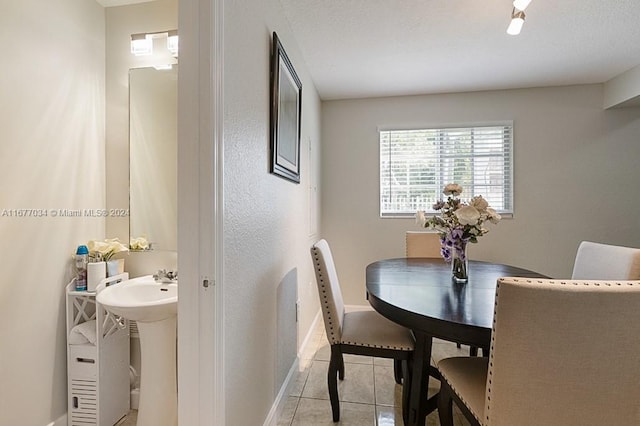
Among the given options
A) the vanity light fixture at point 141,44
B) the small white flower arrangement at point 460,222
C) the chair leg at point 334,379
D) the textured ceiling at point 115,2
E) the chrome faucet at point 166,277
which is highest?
the textured ceiling at point 115,2

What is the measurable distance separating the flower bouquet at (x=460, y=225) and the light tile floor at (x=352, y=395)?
0.85 m

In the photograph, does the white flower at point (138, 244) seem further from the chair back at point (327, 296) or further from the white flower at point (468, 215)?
the white flower at point (468, 215)

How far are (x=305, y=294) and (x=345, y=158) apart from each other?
1579 mm

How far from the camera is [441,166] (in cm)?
331

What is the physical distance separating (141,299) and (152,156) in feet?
2.69

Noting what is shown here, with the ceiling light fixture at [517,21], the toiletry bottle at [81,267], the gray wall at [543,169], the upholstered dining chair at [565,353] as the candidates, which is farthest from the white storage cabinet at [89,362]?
the ceiling light fixture at [517,21]

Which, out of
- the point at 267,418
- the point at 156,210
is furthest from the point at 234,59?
the point at 267,418

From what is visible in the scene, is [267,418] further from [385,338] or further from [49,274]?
[49,274]

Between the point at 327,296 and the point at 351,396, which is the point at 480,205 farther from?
the point at 351,396

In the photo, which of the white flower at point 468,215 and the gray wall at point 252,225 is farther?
the white flower at point 468,215

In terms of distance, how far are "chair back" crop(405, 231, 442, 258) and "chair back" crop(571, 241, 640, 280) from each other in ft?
3.01

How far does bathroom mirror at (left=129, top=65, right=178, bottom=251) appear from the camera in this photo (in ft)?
6.08

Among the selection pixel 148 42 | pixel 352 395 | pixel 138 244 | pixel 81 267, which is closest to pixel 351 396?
pixel 352 395

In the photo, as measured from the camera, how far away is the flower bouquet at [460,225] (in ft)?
5.70
